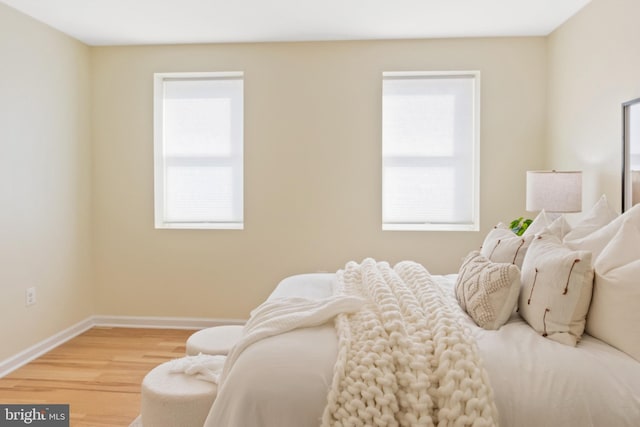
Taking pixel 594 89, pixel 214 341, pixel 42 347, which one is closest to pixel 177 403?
pixel 214 341

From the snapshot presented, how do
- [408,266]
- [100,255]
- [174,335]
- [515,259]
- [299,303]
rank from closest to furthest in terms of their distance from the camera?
[299,303] < [515,259] < [408,266] < [174,335] < [100,255]

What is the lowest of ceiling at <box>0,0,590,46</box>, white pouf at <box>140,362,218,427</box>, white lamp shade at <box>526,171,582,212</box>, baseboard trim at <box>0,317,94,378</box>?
baseboard trim at <box>0,317,94,378</box>

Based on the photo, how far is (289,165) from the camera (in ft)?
13.6

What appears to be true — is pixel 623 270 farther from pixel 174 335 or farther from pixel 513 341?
pixel 174 335

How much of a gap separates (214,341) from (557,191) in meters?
2.32

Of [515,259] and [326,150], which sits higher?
[326,150]

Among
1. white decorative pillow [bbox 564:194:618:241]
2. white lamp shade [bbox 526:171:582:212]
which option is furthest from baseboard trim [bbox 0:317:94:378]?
white lamp shade [bbox 526:171:582:212]

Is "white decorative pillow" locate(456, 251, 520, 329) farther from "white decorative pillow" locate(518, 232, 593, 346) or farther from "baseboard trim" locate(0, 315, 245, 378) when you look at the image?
"baseboard trim" locate(0, 315, 245, 378)

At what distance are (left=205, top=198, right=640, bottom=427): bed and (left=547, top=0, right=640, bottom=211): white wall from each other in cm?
125

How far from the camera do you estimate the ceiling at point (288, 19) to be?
3.29 m

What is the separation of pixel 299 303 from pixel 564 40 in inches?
120

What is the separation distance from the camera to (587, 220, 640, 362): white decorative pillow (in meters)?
1.65

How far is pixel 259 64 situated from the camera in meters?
4.14

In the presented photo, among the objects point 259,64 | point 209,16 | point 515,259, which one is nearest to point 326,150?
point 259,64
